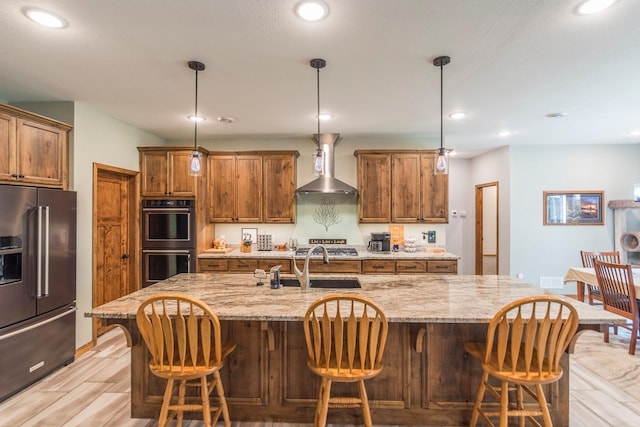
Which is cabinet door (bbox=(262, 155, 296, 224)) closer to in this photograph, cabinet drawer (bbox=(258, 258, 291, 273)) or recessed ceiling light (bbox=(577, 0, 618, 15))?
cabinet drawer (bbox=(258, 258, 291, 273))

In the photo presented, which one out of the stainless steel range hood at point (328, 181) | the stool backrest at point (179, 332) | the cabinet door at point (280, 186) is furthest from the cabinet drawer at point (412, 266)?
the stool backrest at point (179, 332)

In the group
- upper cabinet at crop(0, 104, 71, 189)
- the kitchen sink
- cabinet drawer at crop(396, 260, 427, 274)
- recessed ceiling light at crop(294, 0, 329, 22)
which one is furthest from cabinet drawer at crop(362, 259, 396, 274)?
upper cabinet at crop(0, 104, 71, 189)

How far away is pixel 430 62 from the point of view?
253 centimetres

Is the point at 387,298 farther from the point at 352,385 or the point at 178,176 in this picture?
the point at 178,176

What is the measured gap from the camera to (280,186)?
15.7ft

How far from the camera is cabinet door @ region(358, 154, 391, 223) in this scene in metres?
4.75

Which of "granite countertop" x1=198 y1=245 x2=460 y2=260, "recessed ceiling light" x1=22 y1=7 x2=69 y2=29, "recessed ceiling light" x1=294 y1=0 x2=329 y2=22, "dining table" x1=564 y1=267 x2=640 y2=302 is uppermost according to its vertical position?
"recessed ceiling light" x1=22 y1=7 x2=69 y2=29

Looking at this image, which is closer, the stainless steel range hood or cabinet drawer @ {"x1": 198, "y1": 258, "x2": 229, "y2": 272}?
cabinet drawer @ {"x1": 198, "y1": 258, "x2": 229, "y2": 272}

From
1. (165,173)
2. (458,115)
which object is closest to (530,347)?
(458,115)

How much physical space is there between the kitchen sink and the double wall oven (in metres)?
2.18

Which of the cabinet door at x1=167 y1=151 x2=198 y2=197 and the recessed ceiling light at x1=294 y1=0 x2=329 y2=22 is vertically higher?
the recessed ceiling light at x1=294 y1=0 x2=329 y2=22

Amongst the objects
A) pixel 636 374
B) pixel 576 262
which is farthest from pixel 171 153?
pixel 576 262

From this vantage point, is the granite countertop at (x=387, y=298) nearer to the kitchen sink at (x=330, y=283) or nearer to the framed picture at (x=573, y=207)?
the kitchen sink at (x=330, y=283)

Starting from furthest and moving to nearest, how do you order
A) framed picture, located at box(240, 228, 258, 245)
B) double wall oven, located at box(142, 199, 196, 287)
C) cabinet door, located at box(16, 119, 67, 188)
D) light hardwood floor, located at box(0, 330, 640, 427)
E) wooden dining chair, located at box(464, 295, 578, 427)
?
1. framed picture, located at box(240, 228, 258, 245)
2. double wall oven, located at box(142, 199, 196, 287)
3. cabinet door, located at box(16, 119, 67, 188)
4. light hardwood floor, located at box(0, 330, 640, 427)
5. wooden dining chair, located at box(464, 295, 578, 427)
